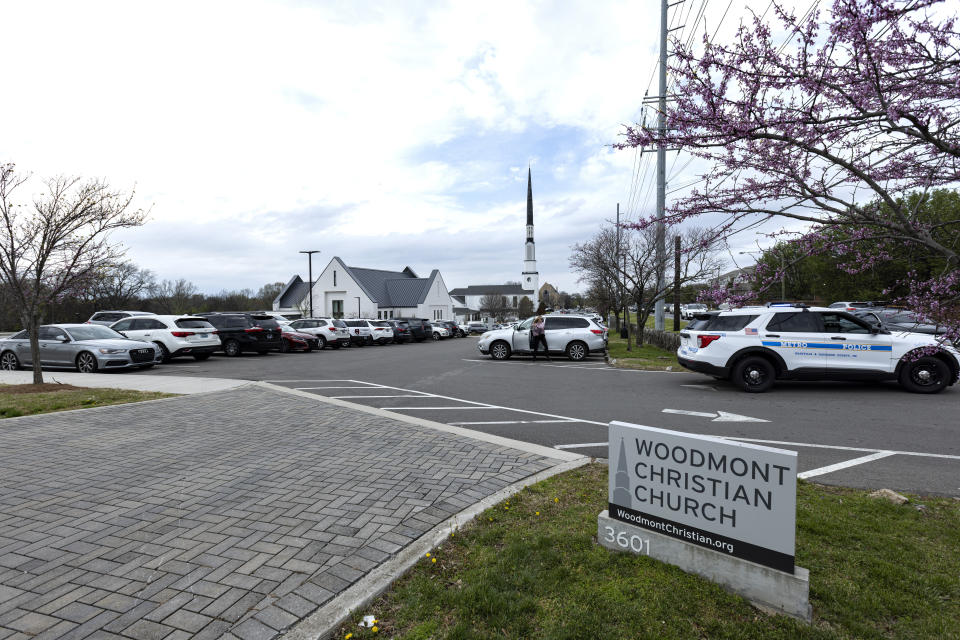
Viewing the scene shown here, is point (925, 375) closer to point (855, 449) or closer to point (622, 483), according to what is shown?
point (855, 449)

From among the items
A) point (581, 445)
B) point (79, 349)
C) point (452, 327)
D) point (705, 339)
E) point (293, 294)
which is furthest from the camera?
point (293, 294)

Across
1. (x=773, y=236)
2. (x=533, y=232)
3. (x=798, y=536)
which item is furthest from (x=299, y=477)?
(x=533, y=232)

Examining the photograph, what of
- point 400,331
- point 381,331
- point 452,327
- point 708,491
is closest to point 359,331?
point 381,331

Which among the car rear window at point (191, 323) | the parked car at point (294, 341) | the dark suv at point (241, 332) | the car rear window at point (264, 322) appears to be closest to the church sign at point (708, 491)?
the car rear window at point (191, 323)

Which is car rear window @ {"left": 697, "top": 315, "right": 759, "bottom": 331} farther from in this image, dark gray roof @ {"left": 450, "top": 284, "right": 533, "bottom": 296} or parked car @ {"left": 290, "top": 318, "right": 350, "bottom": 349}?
dark gray roof @ {"left": 450, "top": 284, "right": 533, "bottom": 296}

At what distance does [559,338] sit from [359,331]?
596 inches

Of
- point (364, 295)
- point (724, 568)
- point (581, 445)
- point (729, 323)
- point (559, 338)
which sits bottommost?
point (581, 445)

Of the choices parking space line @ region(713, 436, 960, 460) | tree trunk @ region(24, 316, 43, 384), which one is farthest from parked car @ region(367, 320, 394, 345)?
parking space line @ region(713, 436, 960, 460)

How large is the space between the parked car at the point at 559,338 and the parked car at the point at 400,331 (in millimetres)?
14614

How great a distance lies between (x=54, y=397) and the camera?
30.7 feet

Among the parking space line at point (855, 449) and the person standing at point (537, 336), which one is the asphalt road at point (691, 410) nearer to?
the parking space line at point (855, 449)

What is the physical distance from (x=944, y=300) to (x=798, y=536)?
1870 millimetres

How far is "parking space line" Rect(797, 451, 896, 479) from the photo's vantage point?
206 inches

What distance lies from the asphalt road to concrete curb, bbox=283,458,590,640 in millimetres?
2662
